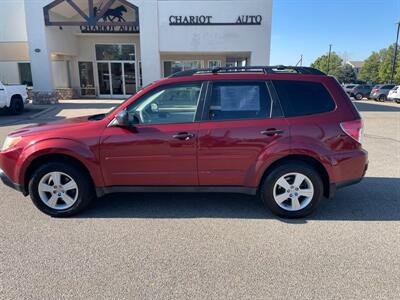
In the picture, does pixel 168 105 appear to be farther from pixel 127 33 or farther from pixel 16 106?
pixel 127 33

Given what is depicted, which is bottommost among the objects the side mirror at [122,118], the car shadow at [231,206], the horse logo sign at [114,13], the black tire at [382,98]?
the car shadow at [231,206]

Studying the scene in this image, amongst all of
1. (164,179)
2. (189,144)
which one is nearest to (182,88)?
(189,144)

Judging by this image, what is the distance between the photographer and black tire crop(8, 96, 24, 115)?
1338cm

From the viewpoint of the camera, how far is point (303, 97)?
3.75 m

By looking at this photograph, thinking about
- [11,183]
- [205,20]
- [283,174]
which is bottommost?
[11,183]

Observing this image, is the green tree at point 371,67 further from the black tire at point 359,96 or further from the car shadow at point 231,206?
the car shadow at point 231,206

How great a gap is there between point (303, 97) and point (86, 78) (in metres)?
20.3

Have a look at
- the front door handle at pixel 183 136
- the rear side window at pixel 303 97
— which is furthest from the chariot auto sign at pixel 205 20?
the front door handle at pixel 183 136

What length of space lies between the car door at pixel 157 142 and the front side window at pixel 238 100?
22cm

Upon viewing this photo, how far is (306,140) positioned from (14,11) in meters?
21.3

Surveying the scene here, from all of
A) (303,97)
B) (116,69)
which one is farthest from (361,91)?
(303,97)

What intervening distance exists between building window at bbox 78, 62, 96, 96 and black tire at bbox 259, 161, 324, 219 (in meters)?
20.0

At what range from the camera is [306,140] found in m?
3.63

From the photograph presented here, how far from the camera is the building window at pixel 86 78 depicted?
68.7ft
